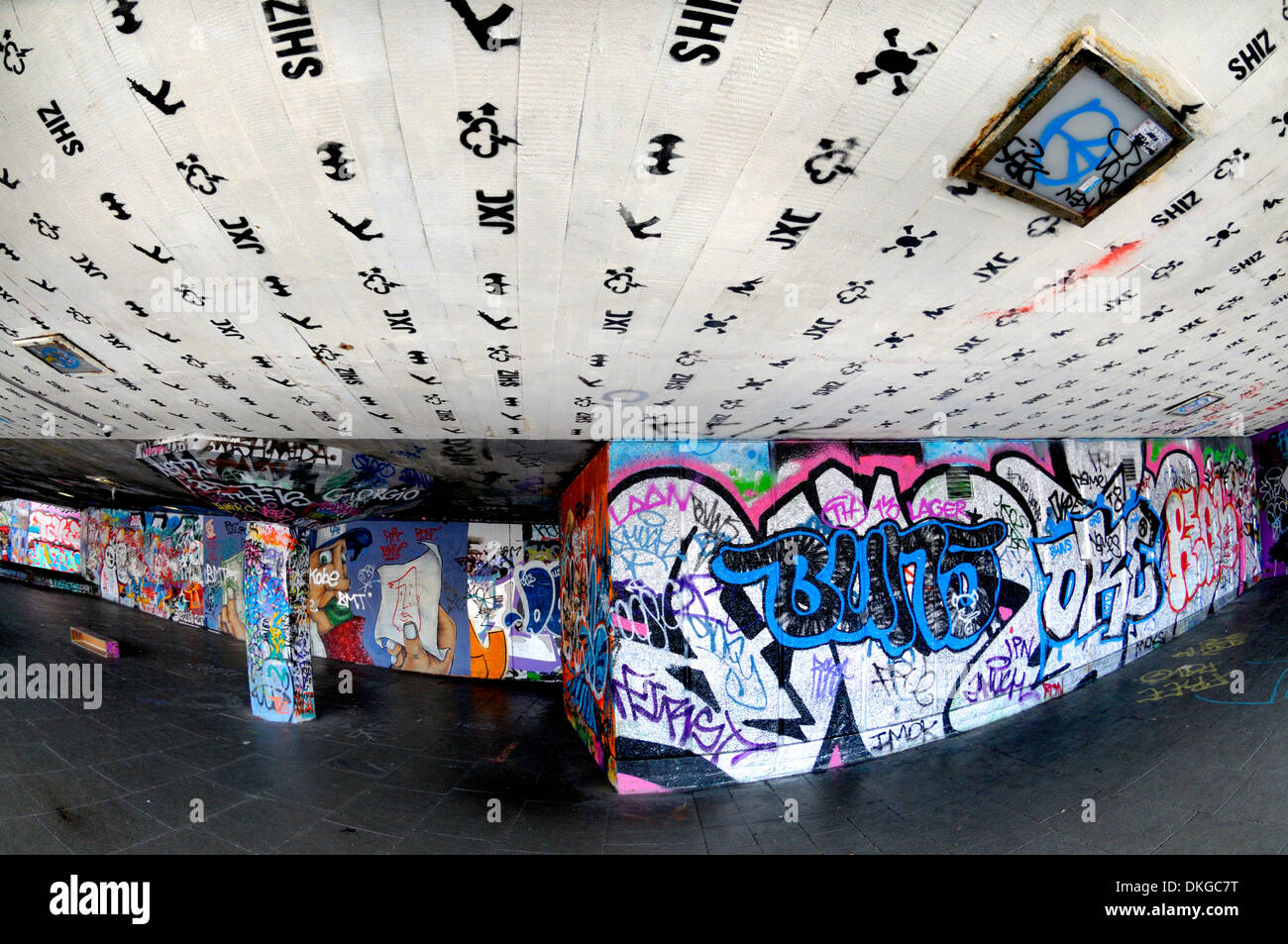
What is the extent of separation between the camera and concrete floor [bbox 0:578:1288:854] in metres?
5.52

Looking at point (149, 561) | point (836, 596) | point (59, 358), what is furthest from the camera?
point (149, 561)

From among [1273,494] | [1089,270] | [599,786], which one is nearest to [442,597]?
[599,786]

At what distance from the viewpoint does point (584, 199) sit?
2.62 m

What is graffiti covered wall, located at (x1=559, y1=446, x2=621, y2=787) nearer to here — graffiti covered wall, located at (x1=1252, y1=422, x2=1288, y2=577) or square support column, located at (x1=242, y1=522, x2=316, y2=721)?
square support column, located at (x1=242, y1=522, x2=316, y2=721)

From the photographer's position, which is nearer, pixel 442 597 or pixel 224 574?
pixel 442 597

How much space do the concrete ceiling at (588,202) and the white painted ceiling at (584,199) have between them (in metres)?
0.01

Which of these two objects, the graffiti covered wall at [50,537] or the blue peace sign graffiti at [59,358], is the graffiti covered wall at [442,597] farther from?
the graffiti covered wall at [50,537]

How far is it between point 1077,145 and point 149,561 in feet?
92.4

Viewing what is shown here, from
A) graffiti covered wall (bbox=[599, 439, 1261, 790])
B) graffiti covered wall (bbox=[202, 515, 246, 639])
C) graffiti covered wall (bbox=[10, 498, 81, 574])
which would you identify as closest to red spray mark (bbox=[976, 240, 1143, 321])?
graffiti covered wall (bbox=[599, 439, 1261, 790])

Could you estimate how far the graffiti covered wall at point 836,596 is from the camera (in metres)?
7.16

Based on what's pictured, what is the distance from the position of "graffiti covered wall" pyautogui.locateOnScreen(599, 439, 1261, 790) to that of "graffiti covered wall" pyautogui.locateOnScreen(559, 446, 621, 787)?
0.84 ft

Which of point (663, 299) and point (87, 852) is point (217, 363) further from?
point (87, 852)

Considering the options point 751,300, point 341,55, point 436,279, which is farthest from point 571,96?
point 751,300

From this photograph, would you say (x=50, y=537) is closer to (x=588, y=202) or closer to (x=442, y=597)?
(x=442, y=597)
